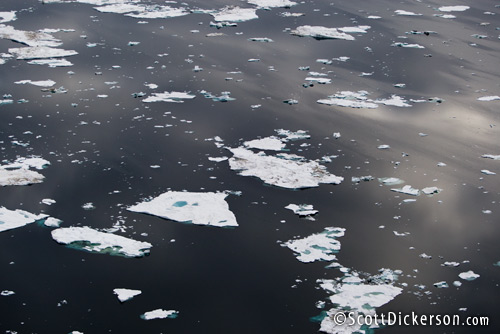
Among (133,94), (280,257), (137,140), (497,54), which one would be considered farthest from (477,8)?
(280,257)

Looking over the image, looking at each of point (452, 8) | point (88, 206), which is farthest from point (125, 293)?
point (452, 8)

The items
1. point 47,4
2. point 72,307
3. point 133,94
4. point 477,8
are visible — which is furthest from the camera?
point 477,8

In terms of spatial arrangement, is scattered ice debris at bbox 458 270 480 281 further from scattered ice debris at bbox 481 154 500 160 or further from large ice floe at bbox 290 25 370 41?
large ice floe at bbox 290 25 370 41

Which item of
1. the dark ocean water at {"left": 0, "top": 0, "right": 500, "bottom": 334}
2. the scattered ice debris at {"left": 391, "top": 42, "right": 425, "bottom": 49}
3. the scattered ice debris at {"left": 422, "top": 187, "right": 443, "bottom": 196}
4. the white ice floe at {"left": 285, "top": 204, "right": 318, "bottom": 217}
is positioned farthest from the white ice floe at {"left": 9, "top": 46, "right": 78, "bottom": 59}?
the scattered ice debris at {"left": 422, "top": 187, "right": 443, "bottom": 196}

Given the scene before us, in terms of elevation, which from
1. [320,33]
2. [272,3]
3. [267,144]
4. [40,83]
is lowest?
[267,144]

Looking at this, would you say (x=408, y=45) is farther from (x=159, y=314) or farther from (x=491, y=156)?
(x=159, y=314)

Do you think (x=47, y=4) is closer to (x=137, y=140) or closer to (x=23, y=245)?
(x=137, y=140)
